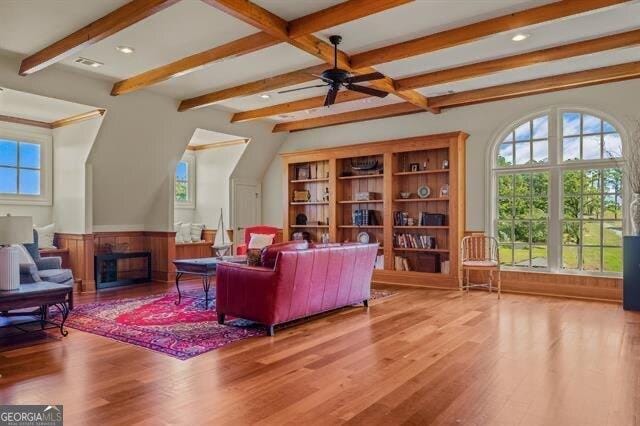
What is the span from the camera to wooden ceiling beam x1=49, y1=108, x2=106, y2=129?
246 inches

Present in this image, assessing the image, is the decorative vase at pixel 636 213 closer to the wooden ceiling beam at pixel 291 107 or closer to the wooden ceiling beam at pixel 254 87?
the wooden ceiling beam at pixel 291 107

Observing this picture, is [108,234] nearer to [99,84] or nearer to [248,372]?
[99,84]

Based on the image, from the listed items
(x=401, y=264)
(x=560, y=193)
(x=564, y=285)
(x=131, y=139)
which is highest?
(x=131, y=139)

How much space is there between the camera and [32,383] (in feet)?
9.72

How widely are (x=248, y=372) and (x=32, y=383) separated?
1408mm

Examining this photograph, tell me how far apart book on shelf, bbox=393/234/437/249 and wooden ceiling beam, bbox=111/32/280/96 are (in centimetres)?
407

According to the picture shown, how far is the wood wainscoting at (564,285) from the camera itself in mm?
5820

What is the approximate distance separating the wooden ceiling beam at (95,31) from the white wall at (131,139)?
38 centimetres

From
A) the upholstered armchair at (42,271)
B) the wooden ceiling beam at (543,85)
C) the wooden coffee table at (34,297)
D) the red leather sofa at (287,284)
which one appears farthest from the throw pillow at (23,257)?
the wooden ceiling beam at (543,85)

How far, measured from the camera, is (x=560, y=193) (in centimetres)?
627

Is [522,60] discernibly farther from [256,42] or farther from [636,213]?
[256,42]

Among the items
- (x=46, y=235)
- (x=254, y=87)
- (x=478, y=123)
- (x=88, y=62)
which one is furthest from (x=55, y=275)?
(x=478, y=123)

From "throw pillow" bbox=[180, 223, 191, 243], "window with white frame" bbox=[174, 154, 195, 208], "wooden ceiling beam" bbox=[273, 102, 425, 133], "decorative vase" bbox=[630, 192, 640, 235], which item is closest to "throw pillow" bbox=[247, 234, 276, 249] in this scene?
"throw pillow" bbox=[180, 223, 191, 243]

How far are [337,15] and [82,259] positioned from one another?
5205mm
